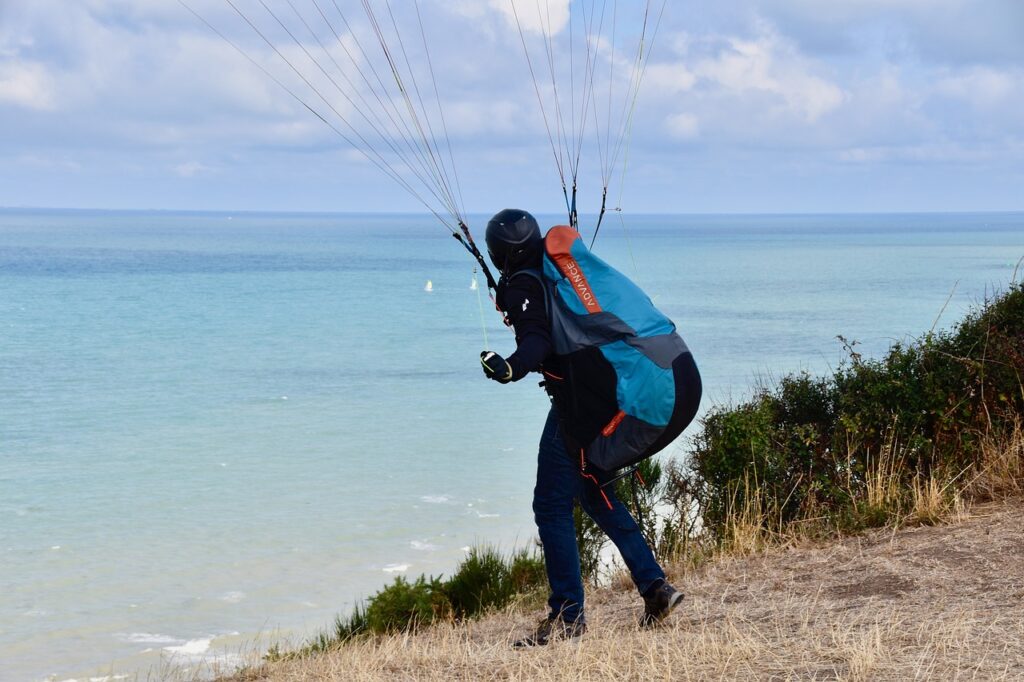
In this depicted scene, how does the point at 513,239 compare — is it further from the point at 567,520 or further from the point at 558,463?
the point at 567,520

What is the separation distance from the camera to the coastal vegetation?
6969 millimetres

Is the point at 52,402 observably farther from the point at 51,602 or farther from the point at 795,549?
the point at 795,549

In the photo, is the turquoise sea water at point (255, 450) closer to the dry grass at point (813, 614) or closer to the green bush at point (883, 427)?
the green bush at point (883, 427)

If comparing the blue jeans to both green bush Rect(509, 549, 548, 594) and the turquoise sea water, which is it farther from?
the turquoise sea water

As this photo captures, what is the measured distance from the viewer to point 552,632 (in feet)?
16.3

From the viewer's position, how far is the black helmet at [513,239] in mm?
4814

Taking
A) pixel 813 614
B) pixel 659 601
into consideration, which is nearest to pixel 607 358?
pixel 659 601

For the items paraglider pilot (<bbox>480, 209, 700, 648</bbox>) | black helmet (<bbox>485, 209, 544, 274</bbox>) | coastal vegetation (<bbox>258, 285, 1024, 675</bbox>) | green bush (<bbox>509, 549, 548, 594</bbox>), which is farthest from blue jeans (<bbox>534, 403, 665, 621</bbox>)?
green bush (<bbox>509, 549, 548, 594</bbox>)

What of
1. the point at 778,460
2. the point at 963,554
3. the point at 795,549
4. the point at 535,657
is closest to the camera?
the point at 535,657

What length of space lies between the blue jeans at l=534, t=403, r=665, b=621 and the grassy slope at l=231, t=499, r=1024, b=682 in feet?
0.90

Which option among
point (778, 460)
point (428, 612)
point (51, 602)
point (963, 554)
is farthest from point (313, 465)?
point (963, 554)

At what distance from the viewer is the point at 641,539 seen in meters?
5.02

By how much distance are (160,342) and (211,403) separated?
16293 millimetres

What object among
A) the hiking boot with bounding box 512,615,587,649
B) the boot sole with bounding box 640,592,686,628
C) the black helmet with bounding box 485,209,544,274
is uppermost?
the black helmet with bounding box 485,209,544,274
